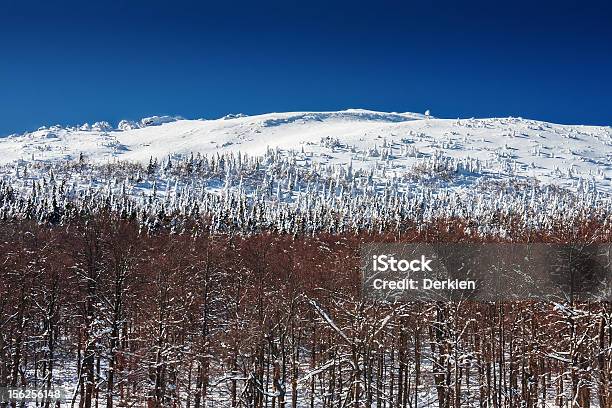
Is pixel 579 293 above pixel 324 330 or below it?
above

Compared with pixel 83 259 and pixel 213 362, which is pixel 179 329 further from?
pixel 83 259

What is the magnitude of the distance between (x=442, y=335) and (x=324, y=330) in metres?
7.89

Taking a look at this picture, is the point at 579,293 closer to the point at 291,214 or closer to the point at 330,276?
the point at 330,276

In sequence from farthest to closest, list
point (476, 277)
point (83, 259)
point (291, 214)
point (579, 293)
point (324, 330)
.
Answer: point (291, 214)
point (324, 330)
point (476, 277)
point (83, 259)
point (579, 293)

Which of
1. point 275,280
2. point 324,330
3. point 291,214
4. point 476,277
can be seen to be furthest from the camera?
point 291,214

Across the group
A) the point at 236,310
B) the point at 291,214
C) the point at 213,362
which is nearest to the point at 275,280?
the point at 236,310

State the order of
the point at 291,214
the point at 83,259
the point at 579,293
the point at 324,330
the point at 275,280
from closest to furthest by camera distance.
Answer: the point at 579,293 < the point at 83,259 < the point at 324,330 < the point at 275,280 < the point at 291,214

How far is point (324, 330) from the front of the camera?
36156 millimetres

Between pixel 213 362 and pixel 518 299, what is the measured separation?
61.9ft

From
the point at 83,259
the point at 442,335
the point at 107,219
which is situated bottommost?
the point at 442,335

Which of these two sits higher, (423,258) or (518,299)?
(423,258)

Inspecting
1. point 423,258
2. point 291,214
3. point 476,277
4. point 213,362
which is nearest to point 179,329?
point 213,362

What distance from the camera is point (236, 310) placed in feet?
115

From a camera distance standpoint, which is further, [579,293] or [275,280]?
[275,280]
